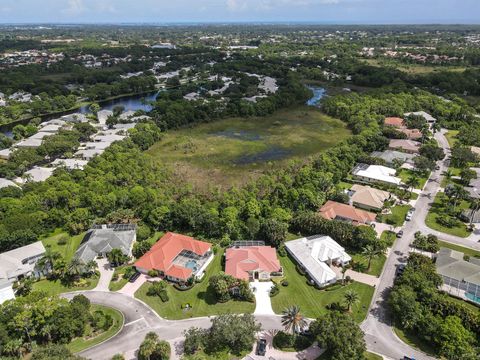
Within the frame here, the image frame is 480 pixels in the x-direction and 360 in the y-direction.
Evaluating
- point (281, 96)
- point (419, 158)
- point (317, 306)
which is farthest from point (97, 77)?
point (317, 306)

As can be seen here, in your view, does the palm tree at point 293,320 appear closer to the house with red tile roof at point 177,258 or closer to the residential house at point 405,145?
the house with red tile roof at point 177,258

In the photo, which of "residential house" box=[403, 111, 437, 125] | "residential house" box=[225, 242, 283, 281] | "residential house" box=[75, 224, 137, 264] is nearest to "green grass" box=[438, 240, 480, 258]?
"residential house" box=[225, 242, 283, 281]

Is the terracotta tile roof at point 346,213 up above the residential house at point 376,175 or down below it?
below

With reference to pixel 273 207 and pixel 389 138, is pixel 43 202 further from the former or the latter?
pixel 389 138

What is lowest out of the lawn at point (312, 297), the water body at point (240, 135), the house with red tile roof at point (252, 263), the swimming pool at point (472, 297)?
the lawn at point (312, 297)

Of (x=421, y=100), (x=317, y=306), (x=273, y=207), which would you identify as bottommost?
(x=317, y=306)

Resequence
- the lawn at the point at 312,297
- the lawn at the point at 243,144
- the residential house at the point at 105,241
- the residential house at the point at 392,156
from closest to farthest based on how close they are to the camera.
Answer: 1. the lawn at the point at 312,297
2. the residential house at the point at 105,241
3. the residential house at the point at 392,156
4. the lawn at the point at 243,144

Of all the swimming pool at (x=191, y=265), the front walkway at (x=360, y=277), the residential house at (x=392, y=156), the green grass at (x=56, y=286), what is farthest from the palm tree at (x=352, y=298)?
the residential house at (x=392, y=156)
